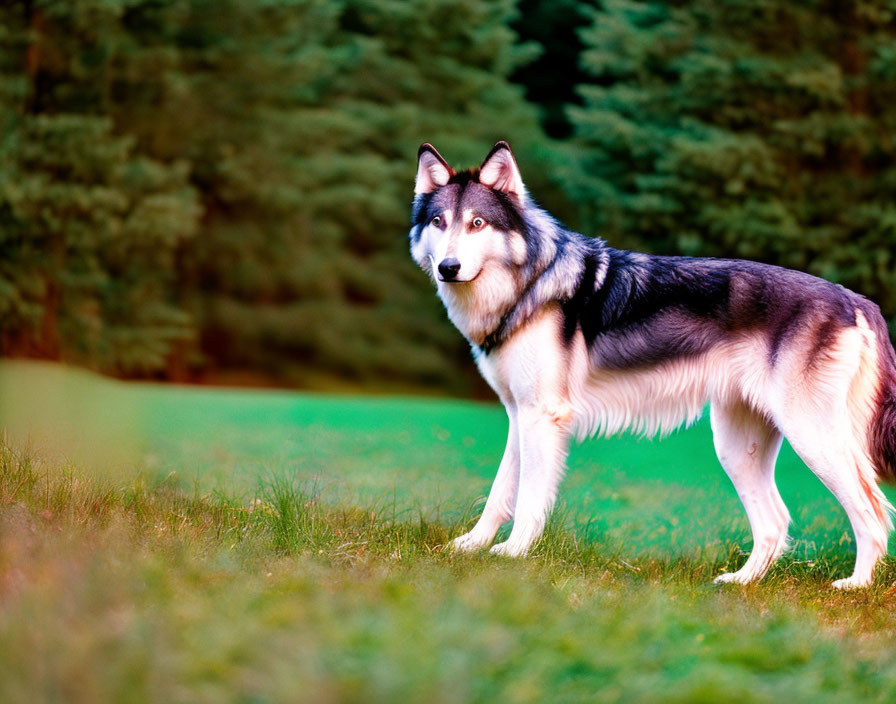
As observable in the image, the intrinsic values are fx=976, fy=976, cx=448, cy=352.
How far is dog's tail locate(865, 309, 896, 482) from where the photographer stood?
5.38m

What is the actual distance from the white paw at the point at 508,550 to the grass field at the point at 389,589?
12cm

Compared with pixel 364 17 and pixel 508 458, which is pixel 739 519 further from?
pixel 364 17

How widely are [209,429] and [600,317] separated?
7591mm

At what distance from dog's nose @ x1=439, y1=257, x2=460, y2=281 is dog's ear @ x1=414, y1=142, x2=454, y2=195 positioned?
2.08 ft

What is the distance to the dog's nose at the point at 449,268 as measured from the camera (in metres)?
5.00

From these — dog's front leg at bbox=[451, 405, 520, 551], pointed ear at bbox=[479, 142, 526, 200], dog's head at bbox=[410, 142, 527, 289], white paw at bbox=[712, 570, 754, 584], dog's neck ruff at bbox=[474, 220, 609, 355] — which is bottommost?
white paw at bbox=[712, 570, 754, 584]

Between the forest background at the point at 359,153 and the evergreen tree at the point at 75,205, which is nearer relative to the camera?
the forest background at the point at 359,153

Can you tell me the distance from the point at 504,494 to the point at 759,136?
9.51m

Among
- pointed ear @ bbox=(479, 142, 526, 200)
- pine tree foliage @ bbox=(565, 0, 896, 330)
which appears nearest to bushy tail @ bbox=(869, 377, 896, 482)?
pointed ear @ bbox=(479, 142, 526, 200)

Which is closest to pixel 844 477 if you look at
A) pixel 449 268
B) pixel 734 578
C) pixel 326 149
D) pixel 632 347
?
pixel 734 578

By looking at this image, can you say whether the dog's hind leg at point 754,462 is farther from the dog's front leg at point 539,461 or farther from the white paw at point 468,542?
the white paw at point 468,542

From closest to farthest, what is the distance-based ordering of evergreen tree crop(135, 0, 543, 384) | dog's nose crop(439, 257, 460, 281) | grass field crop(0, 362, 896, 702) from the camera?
1. grass field crop(0, 362, 896, 702)
2. dog's nose crop(439, 257, 460, 281)
3. evergreen tree crop(135, 0, 543, 384)

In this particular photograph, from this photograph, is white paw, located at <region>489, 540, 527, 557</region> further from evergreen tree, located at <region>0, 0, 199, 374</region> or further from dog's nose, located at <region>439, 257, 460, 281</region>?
evergreen tree, located at <region>0, 0, 199, 374</region>

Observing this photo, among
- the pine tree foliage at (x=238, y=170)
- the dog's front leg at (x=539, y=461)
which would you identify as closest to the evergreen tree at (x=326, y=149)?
the pine tree foliage at (x=238, y=170)
